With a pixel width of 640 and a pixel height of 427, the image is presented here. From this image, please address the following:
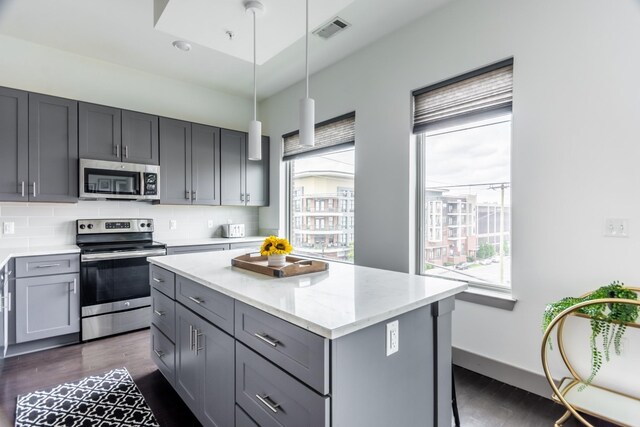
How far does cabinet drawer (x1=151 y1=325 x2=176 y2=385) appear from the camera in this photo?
7.32 ft

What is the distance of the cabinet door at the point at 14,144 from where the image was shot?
2.96 m

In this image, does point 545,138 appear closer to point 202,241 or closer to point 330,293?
point 330,293

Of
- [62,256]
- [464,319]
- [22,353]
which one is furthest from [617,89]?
[22,353]

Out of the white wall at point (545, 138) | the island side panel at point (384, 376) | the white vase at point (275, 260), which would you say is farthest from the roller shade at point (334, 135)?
the island side panel at point (384, 376)

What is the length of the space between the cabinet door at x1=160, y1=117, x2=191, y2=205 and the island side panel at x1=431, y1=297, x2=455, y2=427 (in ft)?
10.6

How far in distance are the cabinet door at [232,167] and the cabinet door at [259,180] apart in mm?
89

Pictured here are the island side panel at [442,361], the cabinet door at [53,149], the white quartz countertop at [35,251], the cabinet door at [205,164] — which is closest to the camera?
the island side panel at [442,361]

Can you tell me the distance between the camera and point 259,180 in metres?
4.70

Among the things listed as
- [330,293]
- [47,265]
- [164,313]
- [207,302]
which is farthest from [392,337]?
[47,265]

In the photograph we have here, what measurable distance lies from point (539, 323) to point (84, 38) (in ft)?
14.7

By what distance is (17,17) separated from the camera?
9.58 ft

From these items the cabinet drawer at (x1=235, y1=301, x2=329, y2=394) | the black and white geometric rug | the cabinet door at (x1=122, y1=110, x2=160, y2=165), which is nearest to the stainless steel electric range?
the cabinet door at (x1=122, y1=110, x2=160, y2=165)

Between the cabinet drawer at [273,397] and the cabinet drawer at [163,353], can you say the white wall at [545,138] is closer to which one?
the cabinet drawer at [273,397]

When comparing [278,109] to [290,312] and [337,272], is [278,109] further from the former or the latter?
[290,312]
